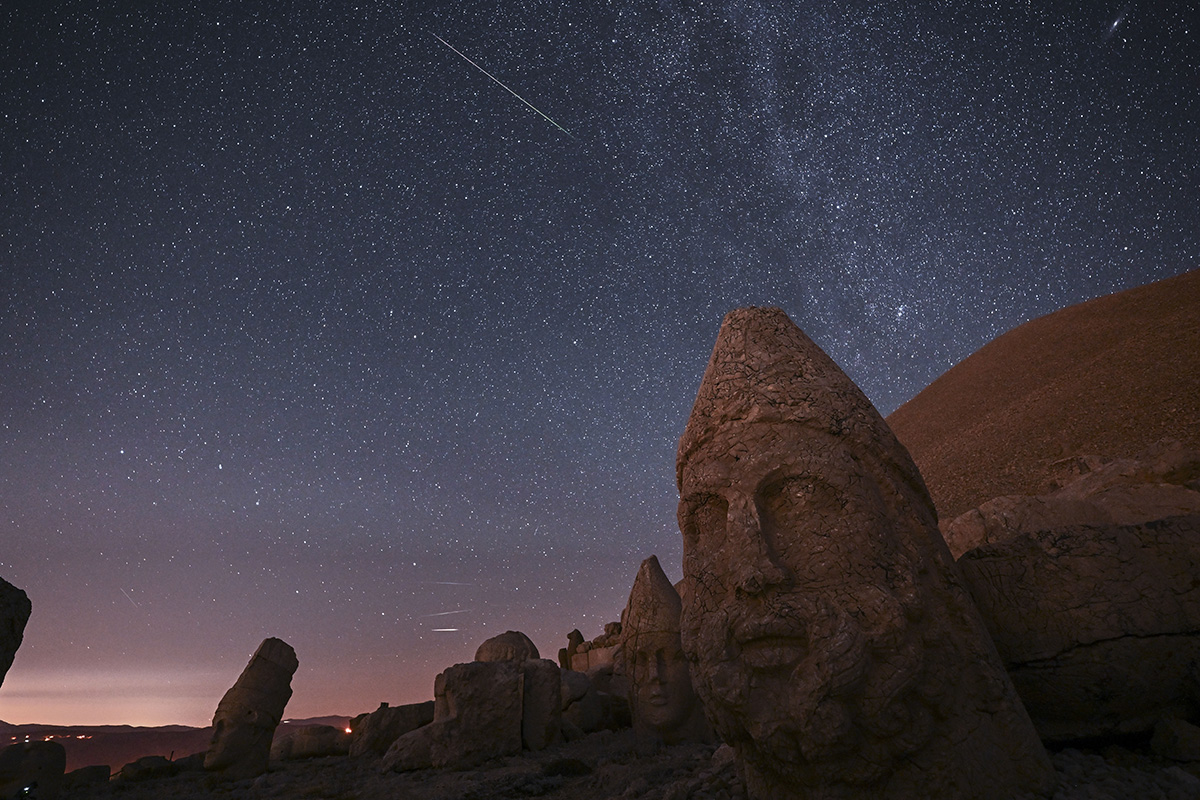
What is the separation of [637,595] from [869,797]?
6.01 m

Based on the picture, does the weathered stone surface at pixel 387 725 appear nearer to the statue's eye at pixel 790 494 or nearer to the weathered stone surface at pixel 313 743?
the weathered stone surface at pixel 313 743

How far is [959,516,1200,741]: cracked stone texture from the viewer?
13.6ft

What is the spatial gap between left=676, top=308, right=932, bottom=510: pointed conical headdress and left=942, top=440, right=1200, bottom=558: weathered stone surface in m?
1.93

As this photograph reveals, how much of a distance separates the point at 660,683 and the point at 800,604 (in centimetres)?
558

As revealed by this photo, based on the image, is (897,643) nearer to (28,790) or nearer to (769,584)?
(769,584)

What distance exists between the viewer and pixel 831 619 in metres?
3.38

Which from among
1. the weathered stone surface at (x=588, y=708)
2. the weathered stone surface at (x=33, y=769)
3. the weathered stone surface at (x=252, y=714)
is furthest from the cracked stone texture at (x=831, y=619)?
the weathered stone surface at (x=252, y=714)

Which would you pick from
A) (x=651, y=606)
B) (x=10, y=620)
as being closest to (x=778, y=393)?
(x=651, y=606)

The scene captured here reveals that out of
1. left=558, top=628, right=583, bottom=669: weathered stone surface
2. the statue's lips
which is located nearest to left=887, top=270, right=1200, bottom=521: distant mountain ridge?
left=558, top=628, right=583, bottom=669: weathered stone surface

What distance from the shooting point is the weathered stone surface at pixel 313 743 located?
10953 millimetres

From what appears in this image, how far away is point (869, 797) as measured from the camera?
3330 millimetres

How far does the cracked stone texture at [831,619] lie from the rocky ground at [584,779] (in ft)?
1.51

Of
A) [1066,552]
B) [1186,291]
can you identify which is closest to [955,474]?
[1186,291]

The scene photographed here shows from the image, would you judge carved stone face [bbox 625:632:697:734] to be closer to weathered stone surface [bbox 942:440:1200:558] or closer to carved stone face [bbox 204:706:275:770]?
weathered stone surface [bbox 942:440:1200:558]
